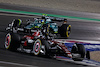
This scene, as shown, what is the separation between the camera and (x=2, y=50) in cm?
865

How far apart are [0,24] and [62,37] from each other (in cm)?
445

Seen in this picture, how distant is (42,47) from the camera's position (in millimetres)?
7598

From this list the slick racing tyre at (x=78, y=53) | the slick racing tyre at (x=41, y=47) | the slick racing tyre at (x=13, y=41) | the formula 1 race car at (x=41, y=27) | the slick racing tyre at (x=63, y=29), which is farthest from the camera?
the slick racing tyre at (x=63, y=29)

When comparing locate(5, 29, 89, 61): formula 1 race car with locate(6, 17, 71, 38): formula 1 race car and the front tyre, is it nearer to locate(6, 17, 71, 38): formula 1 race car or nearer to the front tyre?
the front tyre

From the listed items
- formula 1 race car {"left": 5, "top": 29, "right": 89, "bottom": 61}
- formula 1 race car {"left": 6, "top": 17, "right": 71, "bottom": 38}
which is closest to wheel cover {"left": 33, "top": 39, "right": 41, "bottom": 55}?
formula 1 race car {"left": 5, "top": 29, "right": 89, "bottom": 61}

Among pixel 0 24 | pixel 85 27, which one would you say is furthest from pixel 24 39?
pixel 85 27

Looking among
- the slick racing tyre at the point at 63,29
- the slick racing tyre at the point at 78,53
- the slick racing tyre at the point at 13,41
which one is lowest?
the slick racing tyre at the point at 78,53

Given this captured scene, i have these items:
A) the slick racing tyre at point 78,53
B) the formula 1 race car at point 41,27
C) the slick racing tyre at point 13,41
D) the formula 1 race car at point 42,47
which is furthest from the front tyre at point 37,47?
the formula 1 race car at point 41,27

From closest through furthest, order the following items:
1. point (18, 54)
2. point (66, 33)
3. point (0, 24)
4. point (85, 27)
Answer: point (18, 54), point (66, 33), point (0, 24), point (85, 27)

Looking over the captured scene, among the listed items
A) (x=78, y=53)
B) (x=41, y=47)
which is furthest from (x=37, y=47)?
(x=78, y=53)

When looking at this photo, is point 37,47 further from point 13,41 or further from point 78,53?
point 78,53

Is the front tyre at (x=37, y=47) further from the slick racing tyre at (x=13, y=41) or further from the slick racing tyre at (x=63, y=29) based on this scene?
the slick racing tyre at (x=63, y=29)

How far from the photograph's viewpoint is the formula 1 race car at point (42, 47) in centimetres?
748

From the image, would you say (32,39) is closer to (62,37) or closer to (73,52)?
(73,52)
